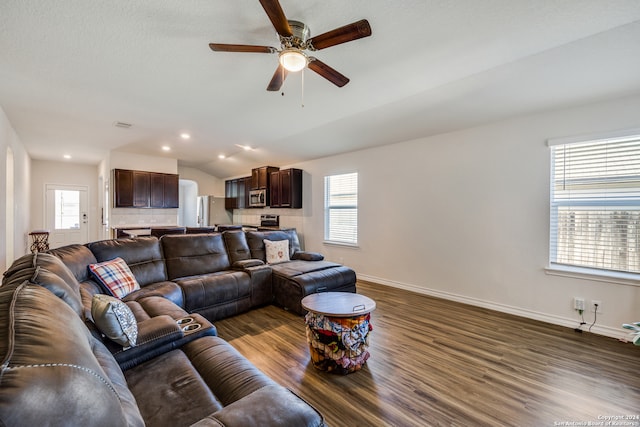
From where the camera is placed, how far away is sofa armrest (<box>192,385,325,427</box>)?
0.99 metres

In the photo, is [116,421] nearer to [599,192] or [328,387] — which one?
[328,387]

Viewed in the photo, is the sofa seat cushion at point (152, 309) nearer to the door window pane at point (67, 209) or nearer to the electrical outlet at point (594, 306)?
the electrical outlet at point (594, 306)

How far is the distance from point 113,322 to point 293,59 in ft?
6.80

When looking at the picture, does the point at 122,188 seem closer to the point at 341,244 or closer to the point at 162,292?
Answer: the point at 162,292

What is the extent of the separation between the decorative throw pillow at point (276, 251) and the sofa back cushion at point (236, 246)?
301 mm

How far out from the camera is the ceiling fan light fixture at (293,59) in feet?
6.57

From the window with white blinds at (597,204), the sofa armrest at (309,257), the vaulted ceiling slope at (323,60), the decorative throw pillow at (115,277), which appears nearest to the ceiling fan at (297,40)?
the vaulted ceiling slope at (323,60)

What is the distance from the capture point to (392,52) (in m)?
2.48

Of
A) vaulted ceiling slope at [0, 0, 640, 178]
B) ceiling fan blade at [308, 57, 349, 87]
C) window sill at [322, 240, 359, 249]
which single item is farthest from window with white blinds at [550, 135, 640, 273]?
window sill at [322, 240, 359, 249]

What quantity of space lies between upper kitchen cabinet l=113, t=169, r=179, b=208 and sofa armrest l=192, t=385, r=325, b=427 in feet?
21.4

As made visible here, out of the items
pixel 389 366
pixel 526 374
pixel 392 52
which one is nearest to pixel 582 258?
pixel 526 374

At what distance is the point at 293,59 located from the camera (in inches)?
80.4

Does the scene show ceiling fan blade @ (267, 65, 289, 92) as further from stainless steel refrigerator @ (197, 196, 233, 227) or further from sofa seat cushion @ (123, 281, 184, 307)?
stainless steel refrigerator @ (197, 196, 233, 227)

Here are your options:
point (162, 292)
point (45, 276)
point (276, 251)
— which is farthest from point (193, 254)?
point (45, 276)
